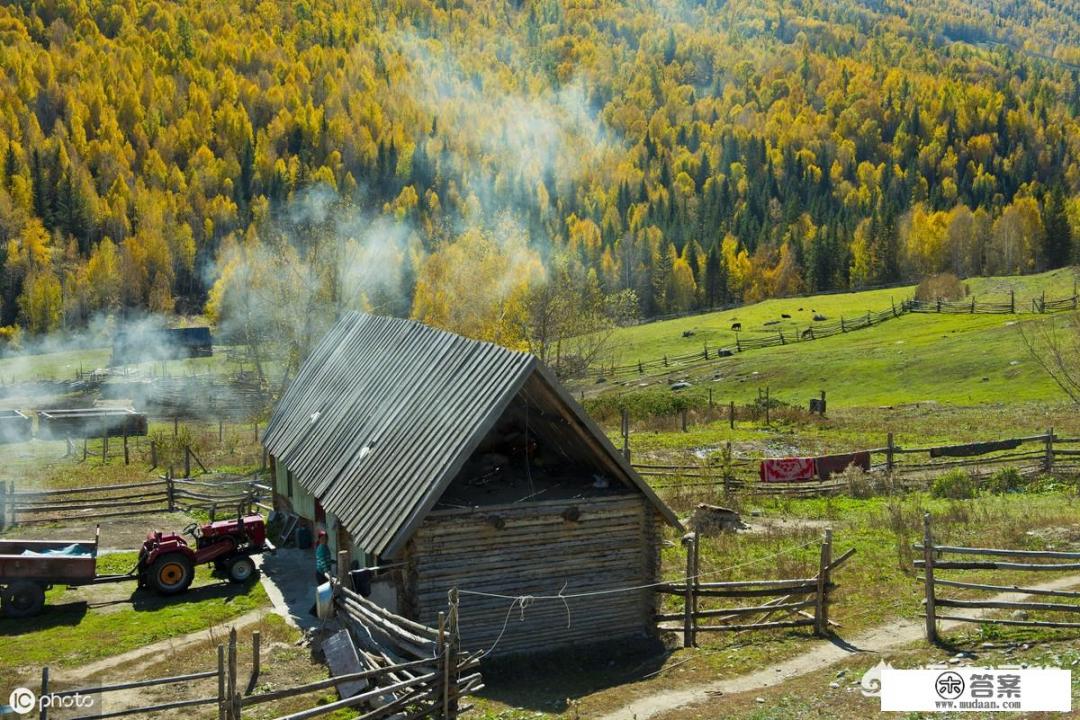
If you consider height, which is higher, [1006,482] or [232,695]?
[1006,482]

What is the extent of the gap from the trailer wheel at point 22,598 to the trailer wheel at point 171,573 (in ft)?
7.79

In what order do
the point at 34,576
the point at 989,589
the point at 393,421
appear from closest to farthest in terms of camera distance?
the point at 989,589, the point at 393,421, the point at 34,576

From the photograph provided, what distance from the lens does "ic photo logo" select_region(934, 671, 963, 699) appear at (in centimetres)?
1476

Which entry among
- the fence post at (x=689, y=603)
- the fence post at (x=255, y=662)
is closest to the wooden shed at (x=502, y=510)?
the fence post at (x=689, y=603)

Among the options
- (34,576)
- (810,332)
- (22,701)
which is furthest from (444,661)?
(810,332)

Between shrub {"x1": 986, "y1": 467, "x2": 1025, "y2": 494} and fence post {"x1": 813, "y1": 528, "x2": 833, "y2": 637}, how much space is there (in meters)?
15.8

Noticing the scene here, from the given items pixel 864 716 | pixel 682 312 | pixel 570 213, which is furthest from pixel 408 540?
pixel 570 213

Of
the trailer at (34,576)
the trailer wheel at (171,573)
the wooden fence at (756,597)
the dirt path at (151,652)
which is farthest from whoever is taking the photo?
the trailer wheel at (171,573)

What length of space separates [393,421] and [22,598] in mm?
8871

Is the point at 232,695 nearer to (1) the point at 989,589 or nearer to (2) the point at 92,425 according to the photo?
(1) the point at 989,589

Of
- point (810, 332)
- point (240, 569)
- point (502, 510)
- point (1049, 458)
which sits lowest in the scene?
point (240, 569)

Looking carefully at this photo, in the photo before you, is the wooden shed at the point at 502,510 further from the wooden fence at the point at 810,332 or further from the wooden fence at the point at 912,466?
the wooden fence at the point at 810,332

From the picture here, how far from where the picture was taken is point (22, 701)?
688 inches

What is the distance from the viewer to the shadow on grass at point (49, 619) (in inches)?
862
